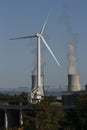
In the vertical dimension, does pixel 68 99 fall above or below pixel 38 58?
below

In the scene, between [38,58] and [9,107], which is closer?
[38,58]

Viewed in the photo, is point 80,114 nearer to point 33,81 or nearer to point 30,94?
point 30,94

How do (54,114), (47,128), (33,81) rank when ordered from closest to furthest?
(47,128) < (54,114) < (33,81)

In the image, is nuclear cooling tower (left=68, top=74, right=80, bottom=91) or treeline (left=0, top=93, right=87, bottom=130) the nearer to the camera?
treeline (left=0, top=93, right=87, bottom=130)

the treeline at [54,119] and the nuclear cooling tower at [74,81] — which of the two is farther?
the nuclear cooling tower at [74,81]

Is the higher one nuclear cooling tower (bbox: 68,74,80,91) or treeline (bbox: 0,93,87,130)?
nuclear cooling tower (bbox: 68,74,80,91)

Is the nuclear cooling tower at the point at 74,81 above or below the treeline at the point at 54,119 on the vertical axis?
above

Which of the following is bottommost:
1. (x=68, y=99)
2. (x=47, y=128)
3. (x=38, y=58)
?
(x=47, y=128)

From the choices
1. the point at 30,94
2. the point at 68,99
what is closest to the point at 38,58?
the point at 68,99

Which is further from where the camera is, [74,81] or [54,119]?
[74,81]

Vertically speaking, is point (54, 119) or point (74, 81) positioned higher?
point (74, 81)

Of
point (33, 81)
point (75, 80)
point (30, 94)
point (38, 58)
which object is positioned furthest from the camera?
point (33, 81)
